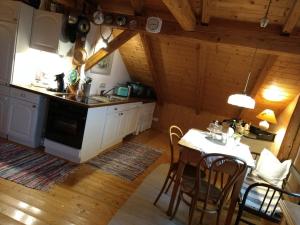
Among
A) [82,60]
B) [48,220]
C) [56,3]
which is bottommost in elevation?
[48,220]

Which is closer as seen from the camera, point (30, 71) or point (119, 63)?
point (30, 71)

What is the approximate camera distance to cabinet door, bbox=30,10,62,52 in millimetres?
3365

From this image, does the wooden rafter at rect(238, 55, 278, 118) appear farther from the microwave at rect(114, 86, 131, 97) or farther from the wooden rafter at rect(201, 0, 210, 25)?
the microwave at rect(114, 86, 131, 97)

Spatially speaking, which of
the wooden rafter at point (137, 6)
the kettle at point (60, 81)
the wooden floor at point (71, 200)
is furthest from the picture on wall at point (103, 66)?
the wooden floor at point (71, 200)

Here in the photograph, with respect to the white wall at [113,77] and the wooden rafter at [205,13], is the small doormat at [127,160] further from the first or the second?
the wooden rafter at [205,13]

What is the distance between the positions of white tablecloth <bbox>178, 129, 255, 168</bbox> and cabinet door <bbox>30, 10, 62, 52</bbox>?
2.22 meters

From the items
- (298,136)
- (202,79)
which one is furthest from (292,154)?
(202,79)

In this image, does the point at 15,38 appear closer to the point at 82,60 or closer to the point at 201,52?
the point at 82,60

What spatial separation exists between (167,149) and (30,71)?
9.41ft

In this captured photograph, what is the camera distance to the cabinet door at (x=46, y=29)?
337 centimetres

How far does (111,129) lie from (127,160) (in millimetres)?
589

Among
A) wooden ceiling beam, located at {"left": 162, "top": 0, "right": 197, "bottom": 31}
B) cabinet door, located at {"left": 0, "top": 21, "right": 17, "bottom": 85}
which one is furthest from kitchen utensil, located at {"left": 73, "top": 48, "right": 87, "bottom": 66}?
wooden ceiling beam, located at {"left": 162, "top": 0, "right": 197, "bottom": 31}

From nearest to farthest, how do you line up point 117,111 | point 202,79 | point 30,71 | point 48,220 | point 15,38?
point 48,220
point 15,38
point 30,71
point 117,111
point 202,79

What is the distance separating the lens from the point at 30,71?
3680 mm
